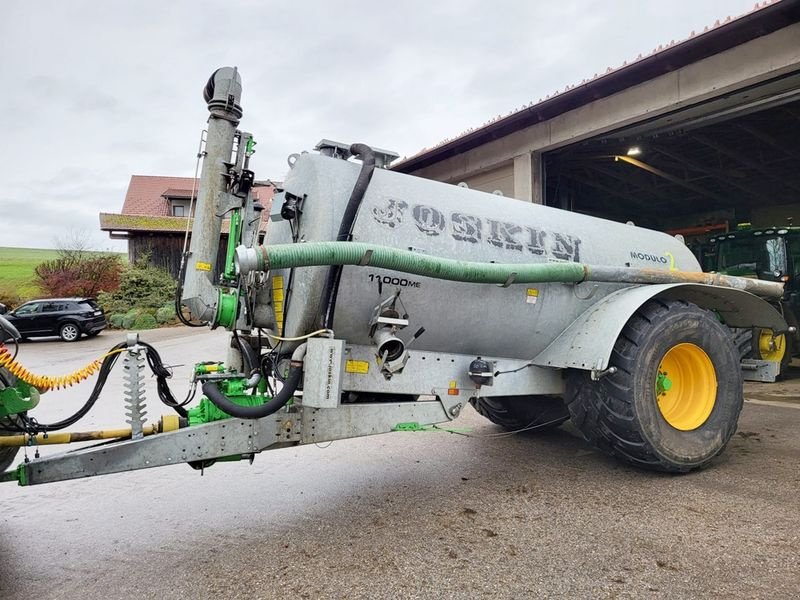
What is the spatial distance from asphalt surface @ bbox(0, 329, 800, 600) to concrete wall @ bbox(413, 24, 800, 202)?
447 cm

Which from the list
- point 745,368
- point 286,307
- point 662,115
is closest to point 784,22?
point 662,115

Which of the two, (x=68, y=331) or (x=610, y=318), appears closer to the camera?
(x=610, y=318)

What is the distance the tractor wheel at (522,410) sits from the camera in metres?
5.03

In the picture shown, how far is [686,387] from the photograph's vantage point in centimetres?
441

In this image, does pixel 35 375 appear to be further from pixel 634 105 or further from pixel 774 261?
pixel 774 261

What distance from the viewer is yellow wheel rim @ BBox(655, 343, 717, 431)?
13.8ft

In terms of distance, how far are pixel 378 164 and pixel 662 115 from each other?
610cm

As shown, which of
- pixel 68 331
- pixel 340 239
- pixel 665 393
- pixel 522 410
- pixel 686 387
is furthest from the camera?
pixel 68 331

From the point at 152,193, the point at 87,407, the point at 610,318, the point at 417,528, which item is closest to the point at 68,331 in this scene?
the point at 152,193

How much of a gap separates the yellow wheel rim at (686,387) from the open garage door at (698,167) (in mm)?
4641

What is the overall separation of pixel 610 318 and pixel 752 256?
7599 mm

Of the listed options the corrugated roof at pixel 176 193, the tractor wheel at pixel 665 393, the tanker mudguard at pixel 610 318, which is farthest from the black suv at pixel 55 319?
the tractor wheel at pixel 665 393

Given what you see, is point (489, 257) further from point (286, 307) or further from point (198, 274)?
point (198, 274)

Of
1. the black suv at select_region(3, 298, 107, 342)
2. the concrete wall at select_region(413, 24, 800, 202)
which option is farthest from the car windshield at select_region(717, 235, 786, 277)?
the black suv at select_region(3, 298, 107, 342)
